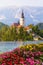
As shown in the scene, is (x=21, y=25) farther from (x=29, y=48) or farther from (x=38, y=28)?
(x=29, y=48)

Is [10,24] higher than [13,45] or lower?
Answer: higher

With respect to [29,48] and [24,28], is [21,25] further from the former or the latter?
[29,48]

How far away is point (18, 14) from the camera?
26.8ft

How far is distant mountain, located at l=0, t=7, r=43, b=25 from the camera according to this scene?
7931 mm

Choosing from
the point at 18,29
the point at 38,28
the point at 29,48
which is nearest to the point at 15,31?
the point at 18,29

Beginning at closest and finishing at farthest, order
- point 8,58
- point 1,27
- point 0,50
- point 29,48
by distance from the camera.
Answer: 1. point 8,58
2. point 29,48
3. point 0,50
4. point 1,27

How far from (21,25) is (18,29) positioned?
214 millimetres

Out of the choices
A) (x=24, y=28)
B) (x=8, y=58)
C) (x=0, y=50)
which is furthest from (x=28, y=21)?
(x=8, y=58)

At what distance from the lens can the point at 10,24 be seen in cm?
793

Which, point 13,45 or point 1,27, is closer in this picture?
point 13,45

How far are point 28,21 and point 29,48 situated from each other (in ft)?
9.71

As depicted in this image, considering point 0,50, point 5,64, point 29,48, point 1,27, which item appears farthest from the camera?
point 1,27

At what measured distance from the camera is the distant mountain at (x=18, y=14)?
793 centimetres

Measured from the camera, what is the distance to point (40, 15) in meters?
8.12
